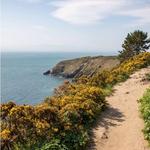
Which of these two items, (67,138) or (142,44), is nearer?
(67,138)

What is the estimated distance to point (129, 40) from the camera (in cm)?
6600

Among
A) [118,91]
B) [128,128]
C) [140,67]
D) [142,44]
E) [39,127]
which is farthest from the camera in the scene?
[142,44]

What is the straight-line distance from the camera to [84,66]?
12419cm

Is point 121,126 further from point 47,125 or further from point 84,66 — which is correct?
point 84,66

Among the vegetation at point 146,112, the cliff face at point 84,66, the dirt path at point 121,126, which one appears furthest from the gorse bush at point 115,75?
the cliff face at point 84,66

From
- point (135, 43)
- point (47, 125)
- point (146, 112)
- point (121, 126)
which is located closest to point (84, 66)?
point (135, 43)

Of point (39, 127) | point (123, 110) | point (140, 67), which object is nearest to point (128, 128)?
point (123, 110)

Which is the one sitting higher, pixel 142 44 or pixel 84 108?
pixel 142 44

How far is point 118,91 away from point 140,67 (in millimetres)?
10699

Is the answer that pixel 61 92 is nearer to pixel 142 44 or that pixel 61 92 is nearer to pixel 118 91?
pixel 118 91

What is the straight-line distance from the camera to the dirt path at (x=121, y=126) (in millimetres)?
17469

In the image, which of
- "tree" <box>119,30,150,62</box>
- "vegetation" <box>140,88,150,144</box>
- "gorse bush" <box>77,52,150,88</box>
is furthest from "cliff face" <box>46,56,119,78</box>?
"vegetation" <box>140,88,150,144</box>

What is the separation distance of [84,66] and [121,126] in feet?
342

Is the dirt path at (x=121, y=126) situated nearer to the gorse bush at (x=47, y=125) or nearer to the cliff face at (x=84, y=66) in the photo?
the gorse bush at (x=47, y=125)
